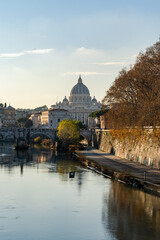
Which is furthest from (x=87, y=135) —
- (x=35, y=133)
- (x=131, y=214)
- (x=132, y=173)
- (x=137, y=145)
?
(x=131, y=214)

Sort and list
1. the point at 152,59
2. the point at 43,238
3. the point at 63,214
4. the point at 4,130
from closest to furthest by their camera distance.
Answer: the point at 43,238
the point at 63,214
the point at 152,59
the point at 4,130

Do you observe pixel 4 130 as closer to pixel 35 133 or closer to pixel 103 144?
pixel 35 133

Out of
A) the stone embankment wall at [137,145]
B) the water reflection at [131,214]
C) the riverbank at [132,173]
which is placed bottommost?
the water reflection at [131,214]

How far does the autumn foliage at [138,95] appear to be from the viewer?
168 ft

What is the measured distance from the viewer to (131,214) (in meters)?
31.7

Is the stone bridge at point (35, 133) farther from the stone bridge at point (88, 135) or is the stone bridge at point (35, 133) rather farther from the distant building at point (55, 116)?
the distant building at point (55, 116)

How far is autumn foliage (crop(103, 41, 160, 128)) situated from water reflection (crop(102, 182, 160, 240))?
527 inches

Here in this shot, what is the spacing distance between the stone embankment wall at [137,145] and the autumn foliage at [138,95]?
4.18 ft

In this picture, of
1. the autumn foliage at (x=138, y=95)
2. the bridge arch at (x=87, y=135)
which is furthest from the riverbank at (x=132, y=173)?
the bridge arch at (x=87, y=135)

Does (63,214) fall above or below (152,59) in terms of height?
below

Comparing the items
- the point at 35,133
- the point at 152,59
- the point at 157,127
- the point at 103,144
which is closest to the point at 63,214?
the point at 157,127

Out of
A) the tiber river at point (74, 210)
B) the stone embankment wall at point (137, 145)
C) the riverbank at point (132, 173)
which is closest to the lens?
the tiber river at point (74, 210)

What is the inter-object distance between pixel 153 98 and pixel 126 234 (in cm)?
2644

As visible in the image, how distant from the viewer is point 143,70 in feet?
177
